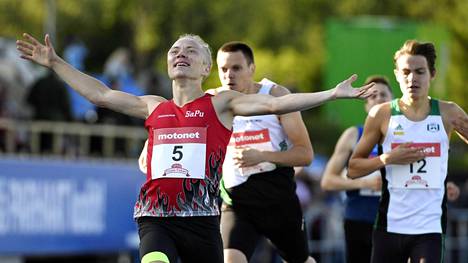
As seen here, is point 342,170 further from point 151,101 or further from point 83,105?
point 83,105

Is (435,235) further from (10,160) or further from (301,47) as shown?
(301,47)

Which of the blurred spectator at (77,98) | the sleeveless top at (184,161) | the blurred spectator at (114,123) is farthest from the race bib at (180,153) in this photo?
the blurred spectator at (114,123)

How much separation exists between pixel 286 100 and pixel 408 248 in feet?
6.07

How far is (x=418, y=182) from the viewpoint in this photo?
34.8ft

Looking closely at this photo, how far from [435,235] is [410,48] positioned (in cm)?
148

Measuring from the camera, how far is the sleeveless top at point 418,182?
10539 millimetres

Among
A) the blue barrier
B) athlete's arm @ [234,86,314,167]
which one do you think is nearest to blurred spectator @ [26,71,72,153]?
the blue barrier

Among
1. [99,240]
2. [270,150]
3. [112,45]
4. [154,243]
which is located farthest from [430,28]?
[154,243]

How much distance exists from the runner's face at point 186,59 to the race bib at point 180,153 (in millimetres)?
414

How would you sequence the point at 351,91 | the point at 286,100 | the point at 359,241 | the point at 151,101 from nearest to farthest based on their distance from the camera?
1. the point at 351,91
2. the point at 286,100
3. the point at 151,101
4. the point at 359,241

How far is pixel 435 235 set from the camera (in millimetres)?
10484

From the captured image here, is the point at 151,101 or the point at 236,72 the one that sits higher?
the point at 236,72

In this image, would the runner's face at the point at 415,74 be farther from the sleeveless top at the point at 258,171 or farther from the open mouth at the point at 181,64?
the open mouth at the point at 181,64

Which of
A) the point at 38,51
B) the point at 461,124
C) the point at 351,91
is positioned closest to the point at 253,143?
the point at 461,124
